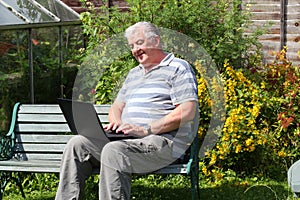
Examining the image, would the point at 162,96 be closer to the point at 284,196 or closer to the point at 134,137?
the point at 134,137

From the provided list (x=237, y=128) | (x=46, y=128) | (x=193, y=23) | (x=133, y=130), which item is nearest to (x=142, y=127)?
(x=133, y=130)

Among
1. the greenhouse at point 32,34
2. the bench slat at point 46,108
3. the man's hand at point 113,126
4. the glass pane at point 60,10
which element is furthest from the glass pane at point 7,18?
the man's hand at point 113,126

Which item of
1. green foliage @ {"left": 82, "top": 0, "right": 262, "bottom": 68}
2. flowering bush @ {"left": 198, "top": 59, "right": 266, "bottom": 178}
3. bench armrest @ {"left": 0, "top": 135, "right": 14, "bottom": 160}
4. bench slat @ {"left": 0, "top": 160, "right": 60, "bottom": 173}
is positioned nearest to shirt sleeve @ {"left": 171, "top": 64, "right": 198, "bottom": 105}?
bench slat @ {"left": 0, "top": 160, "right": 60, "bottom": 173}

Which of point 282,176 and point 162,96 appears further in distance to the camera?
point 282,176

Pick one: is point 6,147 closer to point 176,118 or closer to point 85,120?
point 85,120

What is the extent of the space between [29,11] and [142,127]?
2699 mm

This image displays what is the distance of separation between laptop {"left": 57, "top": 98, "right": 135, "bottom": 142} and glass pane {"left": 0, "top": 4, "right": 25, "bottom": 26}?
6.49 feet

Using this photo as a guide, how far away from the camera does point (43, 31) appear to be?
7320 millimetres

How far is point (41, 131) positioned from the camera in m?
5.88

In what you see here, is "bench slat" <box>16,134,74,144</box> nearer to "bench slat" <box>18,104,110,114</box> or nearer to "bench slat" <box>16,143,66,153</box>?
"bench slat" <box>16,143,66,153</box>

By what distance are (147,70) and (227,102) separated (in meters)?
1.33

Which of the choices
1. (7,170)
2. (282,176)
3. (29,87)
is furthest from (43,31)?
(282,176)

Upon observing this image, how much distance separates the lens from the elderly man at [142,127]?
187 inches

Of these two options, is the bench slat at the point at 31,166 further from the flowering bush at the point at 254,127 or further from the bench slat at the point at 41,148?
the flowering bush at the point at 254,127
